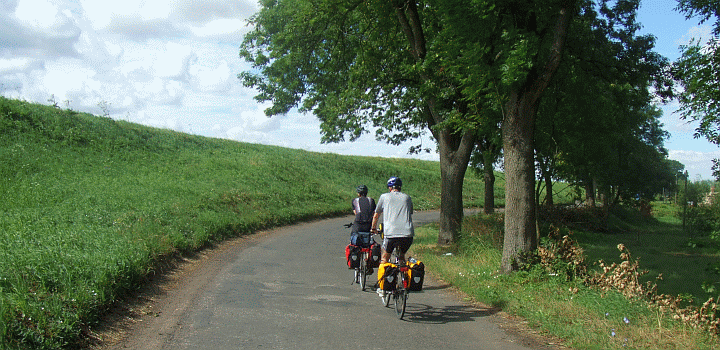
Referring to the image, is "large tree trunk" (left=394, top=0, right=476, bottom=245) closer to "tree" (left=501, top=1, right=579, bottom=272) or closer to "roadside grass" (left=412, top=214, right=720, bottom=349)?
"roadside grass" (left=412, top=214, right=720, bottom=349)

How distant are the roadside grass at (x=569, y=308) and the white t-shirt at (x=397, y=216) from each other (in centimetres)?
185

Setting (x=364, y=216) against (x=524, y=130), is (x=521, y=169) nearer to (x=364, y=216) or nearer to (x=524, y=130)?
(x=524, y=130)

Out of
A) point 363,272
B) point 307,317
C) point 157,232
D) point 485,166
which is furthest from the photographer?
point 485,166

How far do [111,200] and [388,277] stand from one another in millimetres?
11926

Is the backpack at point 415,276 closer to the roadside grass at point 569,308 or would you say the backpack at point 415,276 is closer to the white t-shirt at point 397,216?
the white t-shirt at point 397,216

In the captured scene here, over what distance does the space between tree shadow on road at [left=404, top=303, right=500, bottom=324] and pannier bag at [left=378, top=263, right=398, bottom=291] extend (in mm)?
478

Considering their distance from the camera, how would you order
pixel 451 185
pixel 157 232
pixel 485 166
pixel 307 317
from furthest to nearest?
pixel 485 166 < pixel 451 185 < pixel 157 232 < pixel 307 317

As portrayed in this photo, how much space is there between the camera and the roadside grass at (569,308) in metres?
6.21

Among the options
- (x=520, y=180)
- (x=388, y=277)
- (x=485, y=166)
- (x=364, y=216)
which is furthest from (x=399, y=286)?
(x=485, y=166)

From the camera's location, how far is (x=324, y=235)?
19.5m

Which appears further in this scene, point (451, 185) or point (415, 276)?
point (451, 185)

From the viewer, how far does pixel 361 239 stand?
33.8 ft

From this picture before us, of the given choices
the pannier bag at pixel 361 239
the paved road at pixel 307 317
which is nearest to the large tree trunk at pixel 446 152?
the paved road at pixel 307 317

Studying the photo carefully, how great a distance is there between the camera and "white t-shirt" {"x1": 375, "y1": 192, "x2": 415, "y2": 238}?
848 centimetres
